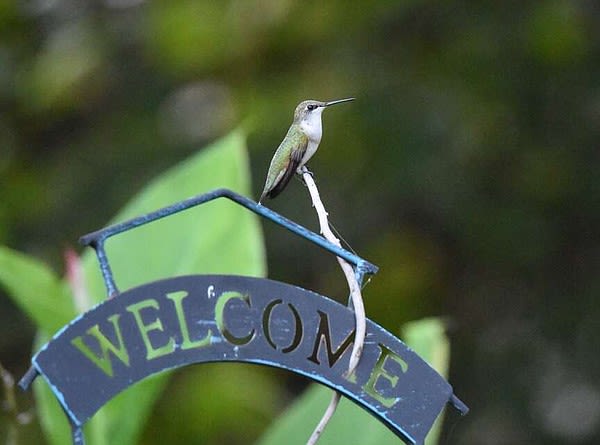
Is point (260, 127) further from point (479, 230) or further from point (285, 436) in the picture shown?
point (285, 436)

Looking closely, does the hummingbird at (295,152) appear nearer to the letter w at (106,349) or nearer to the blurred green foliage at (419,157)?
the letter w at (106,349)

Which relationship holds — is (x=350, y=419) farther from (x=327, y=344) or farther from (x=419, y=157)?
(x=419, y=157)

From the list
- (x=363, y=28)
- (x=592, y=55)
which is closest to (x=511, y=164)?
(x=592, y=55)

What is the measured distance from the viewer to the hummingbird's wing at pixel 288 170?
115cm

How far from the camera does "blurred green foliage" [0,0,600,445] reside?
338 centimetres

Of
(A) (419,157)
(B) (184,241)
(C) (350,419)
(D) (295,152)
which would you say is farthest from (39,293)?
(A) (419,157)

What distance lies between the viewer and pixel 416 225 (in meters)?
3.72

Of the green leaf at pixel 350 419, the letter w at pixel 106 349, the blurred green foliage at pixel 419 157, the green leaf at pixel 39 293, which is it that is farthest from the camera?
the blurred green foliage at pixel 419 157

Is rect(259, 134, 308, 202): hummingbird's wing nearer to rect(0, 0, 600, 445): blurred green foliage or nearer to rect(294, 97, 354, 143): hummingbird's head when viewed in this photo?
rect(294, 97, 354, 143): hummingbird's head

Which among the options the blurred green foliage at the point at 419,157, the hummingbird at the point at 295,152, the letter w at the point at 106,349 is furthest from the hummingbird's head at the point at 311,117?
the blurred green foliage at the point at 419,157

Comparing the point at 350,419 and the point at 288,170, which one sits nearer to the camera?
the point at 288,170

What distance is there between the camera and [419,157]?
10.8 ft

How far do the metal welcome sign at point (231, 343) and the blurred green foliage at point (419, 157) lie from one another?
2220 millimetres

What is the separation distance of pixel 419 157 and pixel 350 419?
4.66 feet
